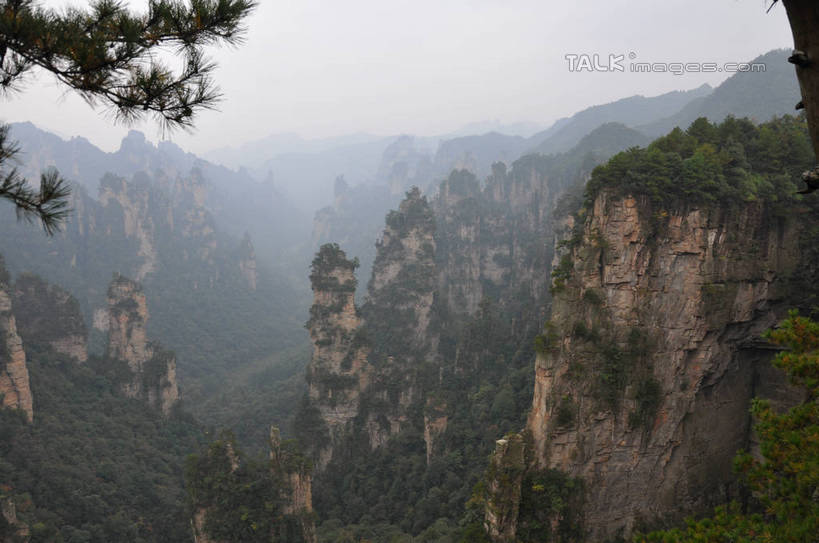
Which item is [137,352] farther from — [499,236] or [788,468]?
[788,468]

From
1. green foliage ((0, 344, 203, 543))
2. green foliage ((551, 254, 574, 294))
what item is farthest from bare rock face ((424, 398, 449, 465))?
green foliage ((551, 254, 574, 294))

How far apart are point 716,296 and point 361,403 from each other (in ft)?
70.4

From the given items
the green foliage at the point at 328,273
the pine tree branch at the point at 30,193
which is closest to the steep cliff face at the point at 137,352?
the green foliage at the point at 328,273

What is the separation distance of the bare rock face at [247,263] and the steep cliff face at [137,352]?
1495 inches

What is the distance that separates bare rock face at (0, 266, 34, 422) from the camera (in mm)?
21300

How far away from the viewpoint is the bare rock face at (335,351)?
1172 inches

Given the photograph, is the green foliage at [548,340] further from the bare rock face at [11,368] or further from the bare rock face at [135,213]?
the bare rock face at [135,213]

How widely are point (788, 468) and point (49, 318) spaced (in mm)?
36374

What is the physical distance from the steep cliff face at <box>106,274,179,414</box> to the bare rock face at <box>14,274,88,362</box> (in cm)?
209

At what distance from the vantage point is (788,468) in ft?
17.0

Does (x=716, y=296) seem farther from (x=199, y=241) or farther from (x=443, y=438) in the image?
(x=199, y=241)

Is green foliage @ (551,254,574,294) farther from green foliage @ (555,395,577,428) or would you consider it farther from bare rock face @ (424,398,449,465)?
bare rock face @ (424,398,449,465)

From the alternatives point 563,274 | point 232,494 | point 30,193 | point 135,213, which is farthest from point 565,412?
point 135,213

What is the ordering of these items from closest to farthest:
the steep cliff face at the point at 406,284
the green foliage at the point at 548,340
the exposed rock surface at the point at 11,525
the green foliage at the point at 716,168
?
1. the green foliage at the point at 716,168
2. the green foliage at the point at 548,340
3. the exposed rock surface at the point at 11,525
4. the steep cliff face at the point at 406,284
